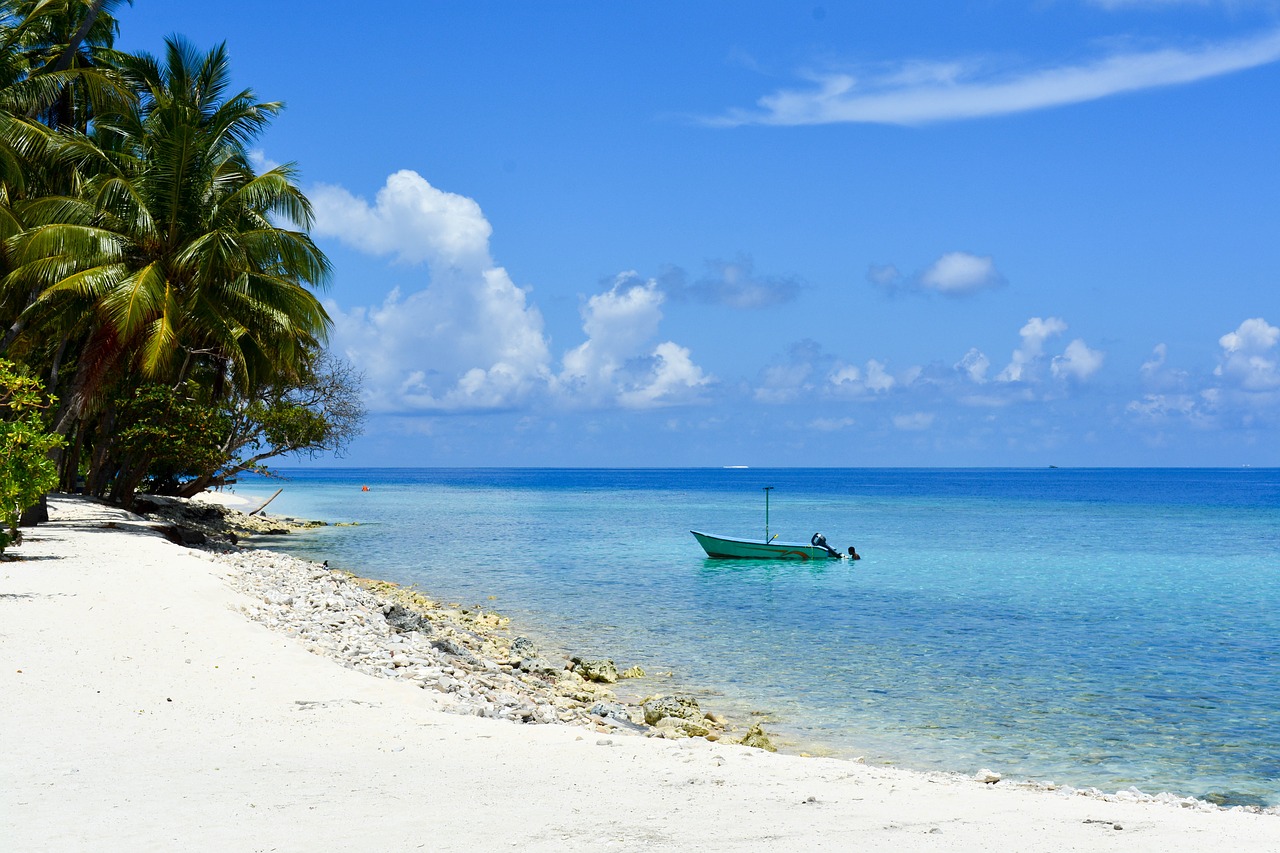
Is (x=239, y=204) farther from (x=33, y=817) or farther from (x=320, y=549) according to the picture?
(x=33, y=817)

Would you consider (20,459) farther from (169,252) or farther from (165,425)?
(165,425)

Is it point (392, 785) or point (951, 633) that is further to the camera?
point (951, 633)

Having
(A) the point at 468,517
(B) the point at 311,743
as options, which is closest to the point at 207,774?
(B) the point at 311,743

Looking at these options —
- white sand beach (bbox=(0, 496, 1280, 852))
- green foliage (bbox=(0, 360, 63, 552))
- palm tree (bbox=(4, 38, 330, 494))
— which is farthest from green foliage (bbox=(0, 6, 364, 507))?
white sand beach (bbox=(0, 496, 1280, 852))

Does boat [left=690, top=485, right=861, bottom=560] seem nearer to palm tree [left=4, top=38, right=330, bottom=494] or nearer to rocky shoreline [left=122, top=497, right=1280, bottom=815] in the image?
rocky shoreline [left=122, top=497, right=1280, bottom=815]

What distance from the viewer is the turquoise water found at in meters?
12.1

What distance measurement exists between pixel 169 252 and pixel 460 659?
14695 mm

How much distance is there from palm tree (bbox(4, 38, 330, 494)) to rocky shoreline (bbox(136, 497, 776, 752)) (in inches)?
215

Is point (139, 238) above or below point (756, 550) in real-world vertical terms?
above

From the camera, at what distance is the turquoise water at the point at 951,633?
1214cm

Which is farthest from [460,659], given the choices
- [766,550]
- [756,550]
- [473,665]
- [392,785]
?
[766,550]

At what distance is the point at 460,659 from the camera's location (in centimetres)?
1467

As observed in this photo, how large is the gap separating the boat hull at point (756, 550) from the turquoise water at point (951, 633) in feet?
3.31

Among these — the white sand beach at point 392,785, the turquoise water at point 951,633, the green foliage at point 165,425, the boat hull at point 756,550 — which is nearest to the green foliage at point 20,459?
the white sand beach at point 392,785
